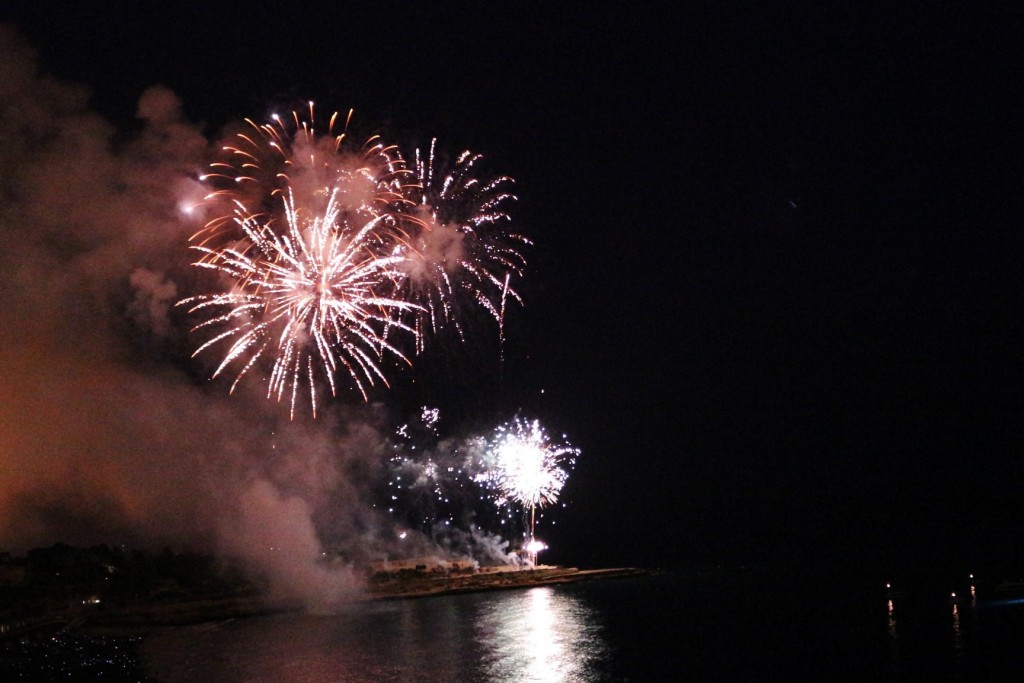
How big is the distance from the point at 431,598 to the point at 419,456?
11.2 metres

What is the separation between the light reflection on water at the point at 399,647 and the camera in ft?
89.2

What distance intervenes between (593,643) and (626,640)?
1.69m

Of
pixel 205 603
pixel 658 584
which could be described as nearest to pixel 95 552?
pixel 205 603

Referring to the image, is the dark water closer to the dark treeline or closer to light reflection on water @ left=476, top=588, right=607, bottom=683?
light reflection on water @ left=476, top=588, right=607, bottom=683

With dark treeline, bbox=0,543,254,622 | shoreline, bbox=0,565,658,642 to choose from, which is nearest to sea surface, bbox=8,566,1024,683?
shoreline, bbox=0,565,658,642

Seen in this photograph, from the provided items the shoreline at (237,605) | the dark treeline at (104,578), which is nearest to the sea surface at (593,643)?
the shoreline at (237,605)

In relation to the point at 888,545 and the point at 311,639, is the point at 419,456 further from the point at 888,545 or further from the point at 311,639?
the point at 888,545

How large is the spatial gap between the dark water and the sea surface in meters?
0.10

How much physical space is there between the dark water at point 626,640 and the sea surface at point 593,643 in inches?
3.9

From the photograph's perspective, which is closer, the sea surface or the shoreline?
the sea surface

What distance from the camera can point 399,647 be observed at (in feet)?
109

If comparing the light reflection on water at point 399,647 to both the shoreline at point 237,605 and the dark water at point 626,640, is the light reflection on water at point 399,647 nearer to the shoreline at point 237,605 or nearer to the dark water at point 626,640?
the dark water at point 626,640

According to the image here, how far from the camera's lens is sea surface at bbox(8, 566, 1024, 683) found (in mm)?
26641

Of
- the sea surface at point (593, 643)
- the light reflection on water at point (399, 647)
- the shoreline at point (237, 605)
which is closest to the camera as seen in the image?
the sea surface at point (593, 643)
